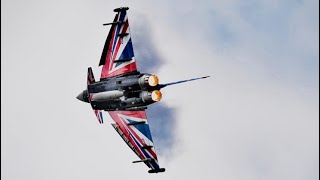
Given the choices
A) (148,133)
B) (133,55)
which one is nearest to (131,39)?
(133,55)

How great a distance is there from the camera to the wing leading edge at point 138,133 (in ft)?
204

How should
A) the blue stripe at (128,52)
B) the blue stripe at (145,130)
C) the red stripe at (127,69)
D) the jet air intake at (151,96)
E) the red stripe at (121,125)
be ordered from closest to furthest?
the jet air intake at (151,96)
the red stripe at (127,69)
the blue stripe at (128,52)
the blue stripe at (145,130)
the red stripe at (121,125)

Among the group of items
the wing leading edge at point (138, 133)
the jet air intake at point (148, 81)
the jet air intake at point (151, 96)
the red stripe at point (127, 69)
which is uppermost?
the red stripe at point (127, 69)

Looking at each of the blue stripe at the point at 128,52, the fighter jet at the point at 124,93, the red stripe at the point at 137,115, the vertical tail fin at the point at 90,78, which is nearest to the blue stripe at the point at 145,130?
the fighter jet at the point at 124,93

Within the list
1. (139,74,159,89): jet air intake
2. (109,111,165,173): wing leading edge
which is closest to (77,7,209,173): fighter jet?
(109,111,165,173): wing leading edge

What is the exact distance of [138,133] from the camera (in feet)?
205

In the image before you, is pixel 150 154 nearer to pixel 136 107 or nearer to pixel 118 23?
pixel 136 107

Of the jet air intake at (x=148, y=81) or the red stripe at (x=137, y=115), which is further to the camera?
the red stripe at (x=137, y=115)

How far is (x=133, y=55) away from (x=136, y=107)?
8.25ft

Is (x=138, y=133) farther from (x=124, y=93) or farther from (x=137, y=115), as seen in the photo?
(x=124, y=93)

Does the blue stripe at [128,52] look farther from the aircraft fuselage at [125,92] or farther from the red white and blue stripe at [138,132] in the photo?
the red white and blue stripe at [138,132]

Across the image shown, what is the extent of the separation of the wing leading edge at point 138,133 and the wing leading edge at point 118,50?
2155 millimetres

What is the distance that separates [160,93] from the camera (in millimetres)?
60594

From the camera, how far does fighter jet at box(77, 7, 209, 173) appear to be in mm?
60906
